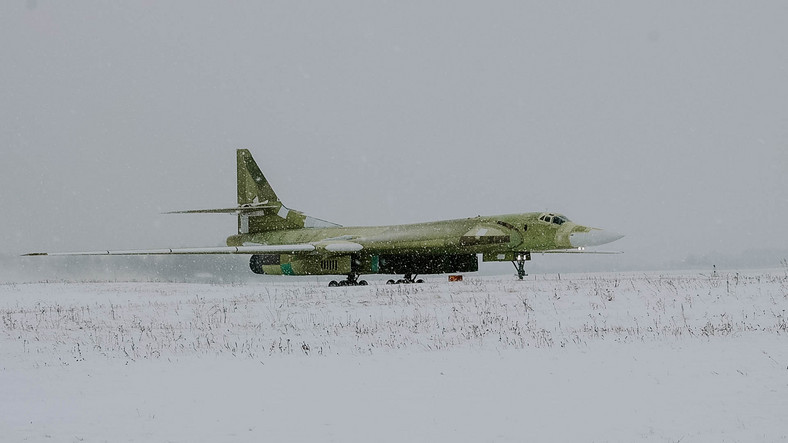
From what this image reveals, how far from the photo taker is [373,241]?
1159 inches

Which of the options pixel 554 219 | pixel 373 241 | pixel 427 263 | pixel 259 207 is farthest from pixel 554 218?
pixel 259 207

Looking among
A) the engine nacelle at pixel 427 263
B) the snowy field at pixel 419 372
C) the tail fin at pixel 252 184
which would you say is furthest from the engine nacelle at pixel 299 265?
the snowy field at pixel 419 372

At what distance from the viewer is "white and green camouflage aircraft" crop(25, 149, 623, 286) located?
2602 cm

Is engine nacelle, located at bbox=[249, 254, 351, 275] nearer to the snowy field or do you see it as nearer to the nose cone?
the nose cone

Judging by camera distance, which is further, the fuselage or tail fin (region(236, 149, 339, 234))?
tail fin (region(236, 149, 339, 234))

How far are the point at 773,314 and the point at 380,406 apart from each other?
9381 mm

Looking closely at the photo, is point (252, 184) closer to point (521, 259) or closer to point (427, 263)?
point (427, 263)

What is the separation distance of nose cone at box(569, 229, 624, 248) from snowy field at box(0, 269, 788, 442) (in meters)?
7.14

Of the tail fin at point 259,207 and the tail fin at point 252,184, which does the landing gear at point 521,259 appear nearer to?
the tail fin at point 259,207

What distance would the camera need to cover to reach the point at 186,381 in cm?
901

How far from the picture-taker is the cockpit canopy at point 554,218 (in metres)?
25.8

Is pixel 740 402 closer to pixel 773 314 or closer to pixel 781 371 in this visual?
pixel 781 371

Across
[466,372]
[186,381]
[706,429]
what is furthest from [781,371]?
[186,381]

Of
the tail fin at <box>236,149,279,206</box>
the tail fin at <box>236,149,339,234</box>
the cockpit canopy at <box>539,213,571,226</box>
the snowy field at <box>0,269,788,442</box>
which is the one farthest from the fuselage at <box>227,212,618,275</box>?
the snowy field at <box>0,269,788,442</box>
